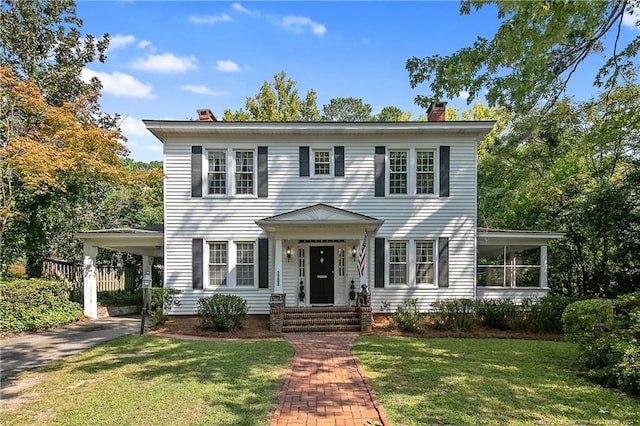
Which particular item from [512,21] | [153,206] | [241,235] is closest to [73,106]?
[241,235]

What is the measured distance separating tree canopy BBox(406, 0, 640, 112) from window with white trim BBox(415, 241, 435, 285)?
19.8ft

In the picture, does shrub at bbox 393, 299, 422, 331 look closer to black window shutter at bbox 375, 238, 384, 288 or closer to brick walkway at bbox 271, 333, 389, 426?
black window shutter at bbox 375, 238, 384, 288

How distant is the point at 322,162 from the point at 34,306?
9.82m

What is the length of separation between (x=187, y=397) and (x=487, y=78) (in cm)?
684

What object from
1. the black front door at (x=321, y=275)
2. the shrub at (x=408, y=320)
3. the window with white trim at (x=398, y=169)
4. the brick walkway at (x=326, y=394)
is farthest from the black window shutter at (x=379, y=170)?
the brick walkway at (x=326, y=394)

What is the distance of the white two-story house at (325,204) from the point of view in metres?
12.7

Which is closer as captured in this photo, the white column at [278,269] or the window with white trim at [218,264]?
the white column at [278,269]

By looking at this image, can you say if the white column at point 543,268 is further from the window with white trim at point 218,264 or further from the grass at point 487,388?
the window with white trim at point 218,264

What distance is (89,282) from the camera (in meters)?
13.2

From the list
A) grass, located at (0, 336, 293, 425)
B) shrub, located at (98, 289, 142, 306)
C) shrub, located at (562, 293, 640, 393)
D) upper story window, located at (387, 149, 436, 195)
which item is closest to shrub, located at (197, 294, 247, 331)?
grass, located at (0, 336, 293, 425)

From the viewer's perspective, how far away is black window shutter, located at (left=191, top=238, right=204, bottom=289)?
12.6m

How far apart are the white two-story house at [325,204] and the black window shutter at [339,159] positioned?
5 centimetres

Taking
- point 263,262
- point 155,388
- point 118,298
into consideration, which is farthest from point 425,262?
point 118,298

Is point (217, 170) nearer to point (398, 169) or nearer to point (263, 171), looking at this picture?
point (263, 171)
